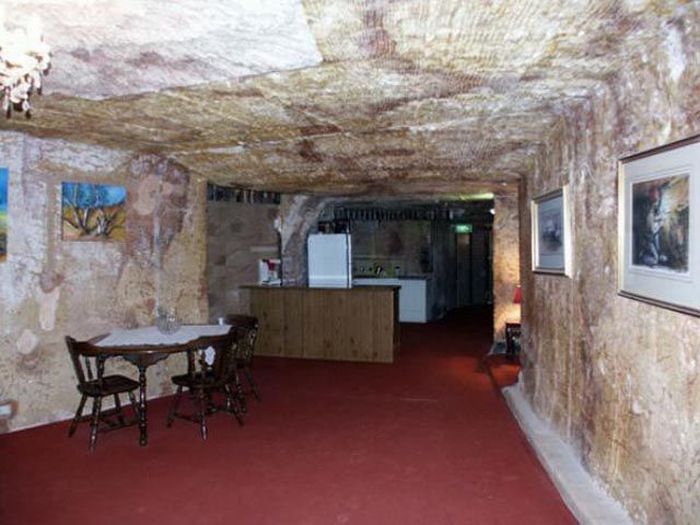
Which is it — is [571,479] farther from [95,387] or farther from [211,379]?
[95,387]

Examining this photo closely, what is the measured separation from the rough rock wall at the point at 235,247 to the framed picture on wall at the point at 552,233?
3865 millimetres

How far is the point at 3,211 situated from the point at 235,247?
318cm

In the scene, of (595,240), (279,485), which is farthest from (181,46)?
(279,485)

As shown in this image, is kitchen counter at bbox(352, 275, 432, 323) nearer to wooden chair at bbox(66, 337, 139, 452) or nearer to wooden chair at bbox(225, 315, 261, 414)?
wooden chair at bbox(225, 315, 261, 414)

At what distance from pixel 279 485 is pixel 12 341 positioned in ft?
7.77

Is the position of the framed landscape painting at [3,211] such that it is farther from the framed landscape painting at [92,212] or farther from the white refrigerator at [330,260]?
the white refrigerator at [330,260]

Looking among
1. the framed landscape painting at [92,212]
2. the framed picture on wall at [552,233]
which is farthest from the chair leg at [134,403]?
the framed picture on wall at [552,233]

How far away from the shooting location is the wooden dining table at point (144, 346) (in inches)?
150

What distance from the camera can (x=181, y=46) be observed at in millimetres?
2230

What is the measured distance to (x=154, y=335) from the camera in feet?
14.1

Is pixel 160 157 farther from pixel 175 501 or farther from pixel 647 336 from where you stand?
pixel 647 336

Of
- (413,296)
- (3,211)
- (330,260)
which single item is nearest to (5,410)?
(3,211)

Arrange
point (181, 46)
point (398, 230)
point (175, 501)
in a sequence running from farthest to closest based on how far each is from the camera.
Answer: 1. point (398, 230)
2. point (175, 501)
3. point (181, 46)

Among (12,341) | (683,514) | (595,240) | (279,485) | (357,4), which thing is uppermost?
(357,4)
